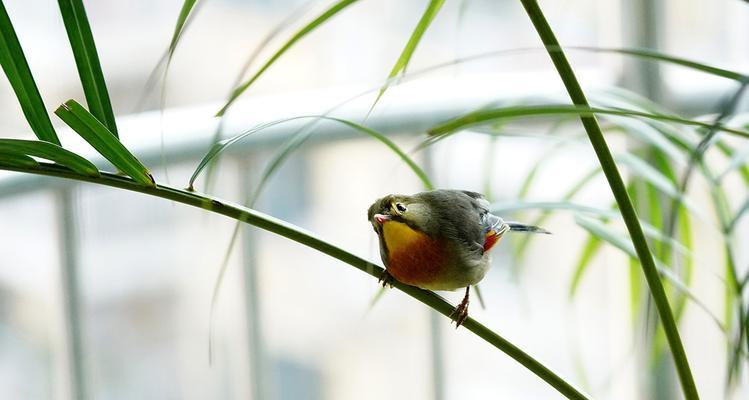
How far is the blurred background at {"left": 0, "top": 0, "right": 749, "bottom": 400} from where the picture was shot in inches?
52.4

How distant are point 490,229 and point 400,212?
0.11m

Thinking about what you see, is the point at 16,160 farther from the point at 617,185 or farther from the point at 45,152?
the point at 617,185

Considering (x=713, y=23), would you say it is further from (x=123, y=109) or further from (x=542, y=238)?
(x=123, y=109)

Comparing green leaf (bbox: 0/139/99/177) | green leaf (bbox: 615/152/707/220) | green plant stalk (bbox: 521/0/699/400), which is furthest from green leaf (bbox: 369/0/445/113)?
green leaf (bbox: 615/152/707/220)

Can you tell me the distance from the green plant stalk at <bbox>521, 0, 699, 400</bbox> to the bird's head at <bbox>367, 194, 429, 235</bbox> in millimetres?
202

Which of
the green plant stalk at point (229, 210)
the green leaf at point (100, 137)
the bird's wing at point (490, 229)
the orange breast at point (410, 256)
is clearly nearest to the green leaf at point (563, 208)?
the bird's wing at point (490, 229)

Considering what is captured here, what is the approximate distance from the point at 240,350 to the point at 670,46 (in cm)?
91

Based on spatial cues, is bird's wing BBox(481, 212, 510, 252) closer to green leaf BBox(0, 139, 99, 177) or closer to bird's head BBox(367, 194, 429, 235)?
bird's head BBox(367, 194, 429, 235)

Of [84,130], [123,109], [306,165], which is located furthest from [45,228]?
[84,130]

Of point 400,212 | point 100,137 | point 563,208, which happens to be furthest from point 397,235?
point 100,137

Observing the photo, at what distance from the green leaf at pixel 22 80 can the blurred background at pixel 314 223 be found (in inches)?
18.6

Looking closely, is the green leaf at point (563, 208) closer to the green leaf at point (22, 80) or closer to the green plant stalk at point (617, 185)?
the green plant stalk at point (617, 185)

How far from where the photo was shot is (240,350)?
155 cm

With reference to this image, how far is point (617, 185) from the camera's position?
64 centimetres
